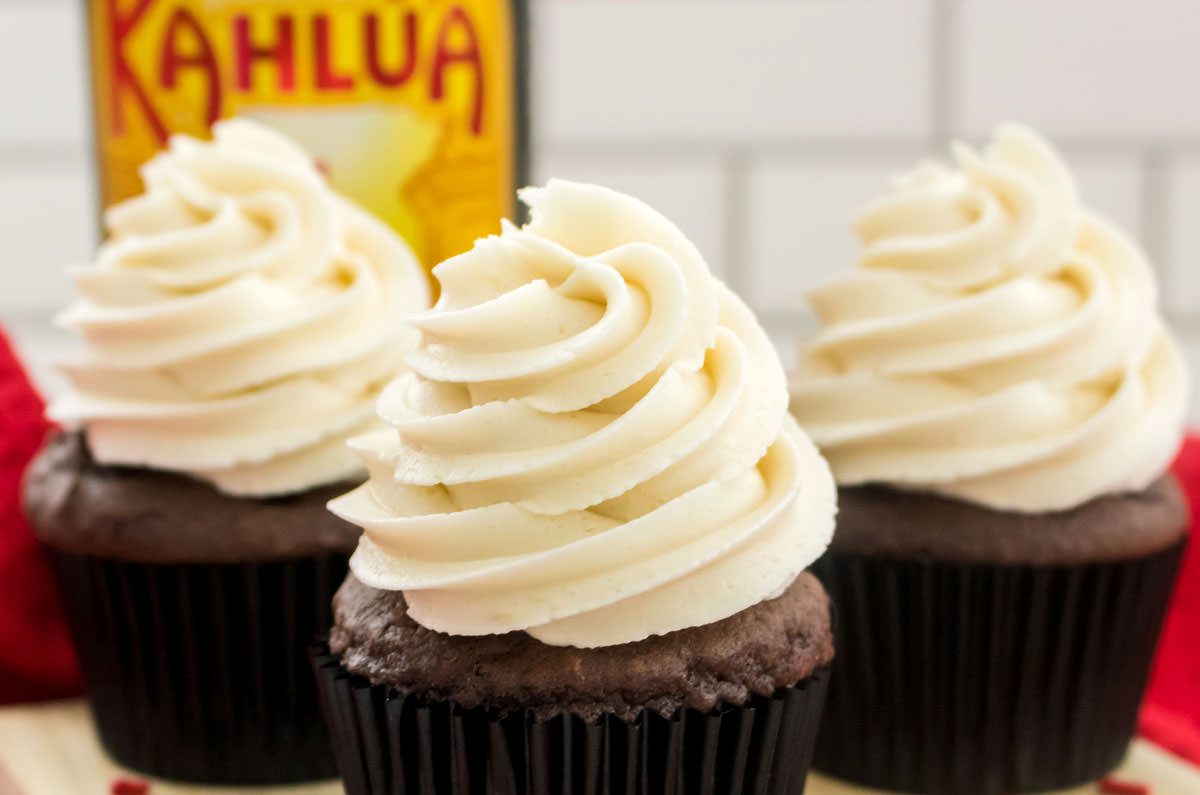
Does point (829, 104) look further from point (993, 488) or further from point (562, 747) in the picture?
point (562, 747)

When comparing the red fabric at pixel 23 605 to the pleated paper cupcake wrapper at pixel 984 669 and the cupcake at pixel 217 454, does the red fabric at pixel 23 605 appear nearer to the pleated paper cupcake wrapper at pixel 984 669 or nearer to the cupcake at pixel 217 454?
the cupcake at pixel 217 454

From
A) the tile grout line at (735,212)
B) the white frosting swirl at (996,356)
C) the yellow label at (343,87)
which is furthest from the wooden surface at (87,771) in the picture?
the tile grout line at (735,212)

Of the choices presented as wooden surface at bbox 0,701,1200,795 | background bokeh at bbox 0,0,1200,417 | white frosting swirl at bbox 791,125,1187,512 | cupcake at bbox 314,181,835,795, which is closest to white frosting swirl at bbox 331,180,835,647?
cupcake at bbox 314,181,835,795

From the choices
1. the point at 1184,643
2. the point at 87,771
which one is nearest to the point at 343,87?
the point at 87,771

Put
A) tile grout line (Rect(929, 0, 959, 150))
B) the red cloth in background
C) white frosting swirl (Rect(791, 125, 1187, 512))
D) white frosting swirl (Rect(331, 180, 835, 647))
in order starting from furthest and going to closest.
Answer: tile grout line (Rect(929, 0, 959, 150))
the red cloth in background
white frosting swirl (Rect(791, 125, 1187, 512))
white frosting swirl (Rect(331, 180, 835, 647))

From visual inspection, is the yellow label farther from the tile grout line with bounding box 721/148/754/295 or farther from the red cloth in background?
the tile grout line with bounding box 721/148/754/295

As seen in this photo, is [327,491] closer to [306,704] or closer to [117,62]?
[306,704]
